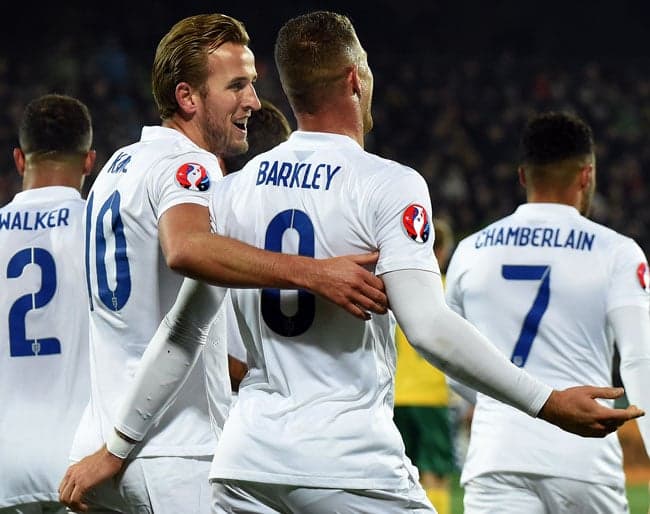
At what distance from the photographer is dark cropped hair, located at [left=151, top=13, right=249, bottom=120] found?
3643 millimetres

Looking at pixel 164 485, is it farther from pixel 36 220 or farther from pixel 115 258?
pixel 36 220

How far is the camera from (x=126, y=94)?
17422 mm

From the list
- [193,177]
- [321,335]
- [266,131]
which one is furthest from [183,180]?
[266,131]

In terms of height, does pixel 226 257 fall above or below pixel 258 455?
above

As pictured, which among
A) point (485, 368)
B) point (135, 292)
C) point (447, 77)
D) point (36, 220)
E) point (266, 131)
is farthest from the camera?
point (447, 77)

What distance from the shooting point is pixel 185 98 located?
3678 mm

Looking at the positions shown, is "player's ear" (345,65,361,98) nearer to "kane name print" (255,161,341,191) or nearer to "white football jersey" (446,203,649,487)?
"kane name print" (255,161,341,191)

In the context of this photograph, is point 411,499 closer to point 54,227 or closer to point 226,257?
point 226,257

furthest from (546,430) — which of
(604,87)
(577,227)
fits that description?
(604,87)

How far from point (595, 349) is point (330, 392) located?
1.89 m

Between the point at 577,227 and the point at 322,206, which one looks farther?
the point at 577,227

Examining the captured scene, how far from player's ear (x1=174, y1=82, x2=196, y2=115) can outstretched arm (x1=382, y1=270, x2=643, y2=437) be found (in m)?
1.12

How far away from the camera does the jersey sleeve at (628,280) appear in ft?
14.4

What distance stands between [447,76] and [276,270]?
56.4ft
